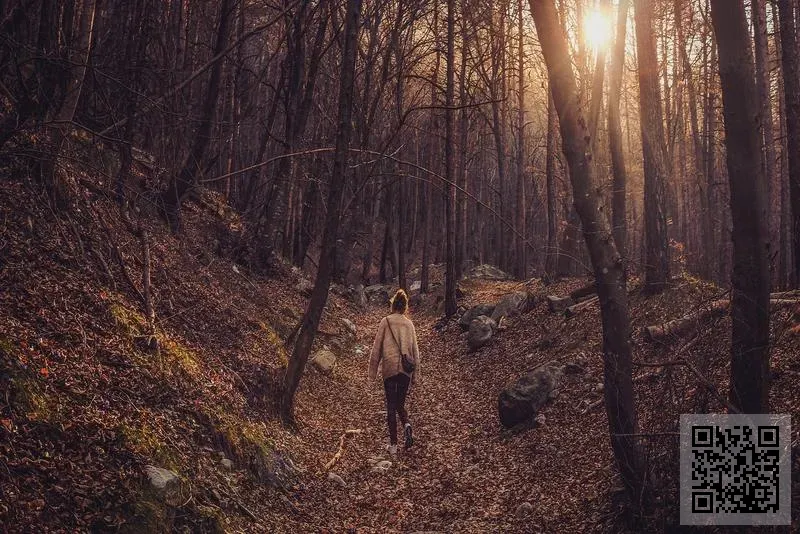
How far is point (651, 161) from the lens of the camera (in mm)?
10805

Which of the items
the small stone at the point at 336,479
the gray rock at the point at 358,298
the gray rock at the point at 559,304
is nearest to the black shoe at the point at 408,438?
the small stone at the point at 336,479

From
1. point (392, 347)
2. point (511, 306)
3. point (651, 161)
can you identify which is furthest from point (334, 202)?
point (511, 306)

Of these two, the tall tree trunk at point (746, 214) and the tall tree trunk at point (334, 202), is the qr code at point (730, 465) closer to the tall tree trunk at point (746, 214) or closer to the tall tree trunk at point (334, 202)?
the tall tree trunk at point (746, 214)

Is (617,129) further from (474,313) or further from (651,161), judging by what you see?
(474,313)

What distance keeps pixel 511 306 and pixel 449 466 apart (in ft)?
25.5

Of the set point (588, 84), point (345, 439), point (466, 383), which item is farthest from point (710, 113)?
point (345, 439)

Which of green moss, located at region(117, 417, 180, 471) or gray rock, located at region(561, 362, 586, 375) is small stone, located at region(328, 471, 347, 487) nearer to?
green moss, located at region(117, 417, 180, 471)

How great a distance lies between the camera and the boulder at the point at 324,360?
11352 mm

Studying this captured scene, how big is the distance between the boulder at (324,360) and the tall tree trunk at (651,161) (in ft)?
20.1

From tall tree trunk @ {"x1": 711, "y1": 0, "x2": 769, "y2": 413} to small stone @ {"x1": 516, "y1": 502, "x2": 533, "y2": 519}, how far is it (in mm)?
2385

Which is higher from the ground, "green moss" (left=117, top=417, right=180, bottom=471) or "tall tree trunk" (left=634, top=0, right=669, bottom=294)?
"tall tree trunk" (left=634, top=0, right=669, bottom=294)

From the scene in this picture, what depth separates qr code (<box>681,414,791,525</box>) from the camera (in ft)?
13.5

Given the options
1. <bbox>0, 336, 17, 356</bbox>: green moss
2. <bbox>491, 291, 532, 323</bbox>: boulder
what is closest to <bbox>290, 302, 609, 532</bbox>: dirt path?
<bbox>0, 336, 17, 356</bbox>: green moss

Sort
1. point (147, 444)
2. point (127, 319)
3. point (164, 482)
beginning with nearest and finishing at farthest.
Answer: point (164, 482)
point (147, 444)
point (127, 319)
